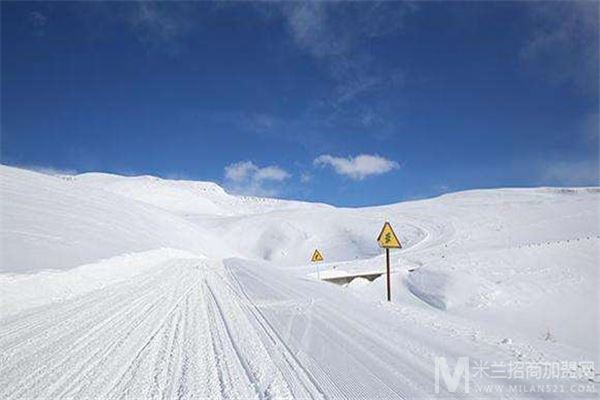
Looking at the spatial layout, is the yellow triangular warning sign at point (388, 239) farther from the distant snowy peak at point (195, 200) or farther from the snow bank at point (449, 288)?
the distant snowy peak at point (195, 200)

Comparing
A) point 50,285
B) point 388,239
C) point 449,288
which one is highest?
point 388,239

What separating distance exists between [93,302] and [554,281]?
20401mm

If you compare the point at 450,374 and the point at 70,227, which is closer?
the point at 450,374

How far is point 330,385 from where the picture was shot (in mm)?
5402

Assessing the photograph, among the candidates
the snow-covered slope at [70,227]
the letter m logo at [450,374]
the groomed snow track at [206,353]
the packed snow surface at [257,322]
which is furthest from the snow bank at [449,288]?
the snow-covered slope at [70,227]

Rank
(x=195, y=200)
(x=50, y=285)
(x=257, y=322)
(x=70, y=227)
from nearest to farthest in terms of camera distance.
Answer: (x=257, y=322) → (x=50, y=285) → (x=70, y=227) → (x=195, y=200)

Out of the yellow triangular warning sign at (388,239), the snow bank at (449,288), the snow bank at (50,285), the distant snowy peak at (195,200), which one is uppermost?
the distant snowy peak at (195,200)

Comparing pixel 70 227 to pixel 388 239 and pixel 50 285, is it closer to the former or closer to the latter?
pixel 50 285

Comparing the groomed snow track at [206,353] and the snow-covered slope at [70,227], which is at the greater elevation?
the snow-covered slope at [70,227]

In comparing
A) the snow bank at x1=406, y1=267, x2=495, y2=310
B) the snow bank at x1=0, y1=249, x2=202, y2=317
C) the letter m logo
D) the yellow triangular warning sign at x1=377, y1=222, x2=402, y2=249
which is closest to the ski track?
the snow bank at x1=0, y1=249, x2=202, y2=317

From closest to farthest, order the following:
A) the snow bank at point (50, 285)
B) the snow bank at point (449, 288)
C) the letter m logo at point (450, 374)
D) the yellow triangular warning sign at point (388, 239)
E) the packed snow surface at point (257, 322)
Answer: the letter m logo at point (450, 374) → the packed snow surface at point (257, 322) → the snow bank at point (50, 285) → the yellow triangular warning sign at point (388, 239) → the snow bank at point (449, 288)

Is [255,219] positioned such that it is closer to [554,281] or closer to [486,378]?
[554,281]

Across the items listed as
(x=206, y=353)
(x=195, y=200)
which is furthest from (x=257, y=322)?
(x=195, y=200)

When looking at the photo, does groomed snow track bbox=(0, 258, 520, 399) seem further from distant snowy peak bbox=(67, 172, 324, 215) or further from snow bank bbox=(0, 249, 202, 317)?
distant snowy peak bbox=(67, 172, 324, 215)
